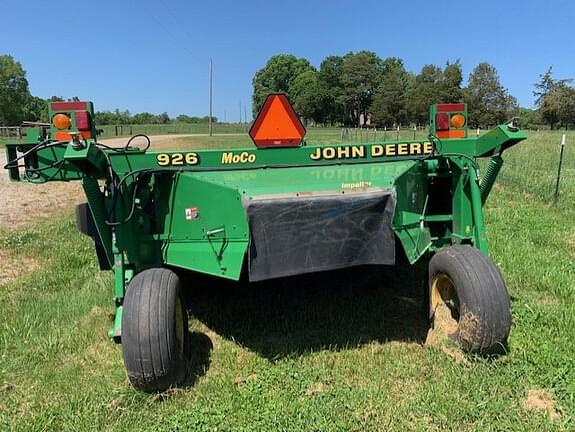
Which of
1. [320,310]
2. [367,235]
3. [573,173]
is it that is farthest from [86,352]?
[573,173]

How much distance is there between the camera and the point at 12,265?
6523 millimetres

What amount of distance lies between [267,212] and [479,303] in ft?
4.62

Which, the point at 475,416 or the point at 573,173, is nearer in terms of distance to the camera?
the point at 475,416

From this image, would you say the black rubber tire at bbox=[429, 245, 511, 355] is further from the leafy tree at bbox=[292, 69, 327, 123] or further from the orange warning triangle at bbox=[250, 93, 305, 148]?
the leafy tree at bbox=[292, 69, 327, 123]

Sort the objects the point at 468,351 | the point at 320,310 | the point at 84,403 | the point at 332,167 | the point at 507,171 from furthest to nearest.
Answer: the point at 507,171 → the point at 320,310 → the point at 332,167 → the point at 468,351 → the point at 84,403

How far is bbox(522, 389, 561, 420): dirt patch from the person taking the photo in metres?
3.01

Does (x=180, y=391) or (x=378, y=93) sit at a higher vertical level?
(x=378, y=93)

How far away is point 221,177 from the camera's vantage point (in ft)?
11.8

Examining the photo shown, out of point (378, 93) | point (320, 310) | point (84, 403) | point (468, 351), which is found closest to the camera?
point (84, 403)

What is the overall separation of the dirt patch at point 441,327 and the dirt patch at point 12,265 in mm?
4527

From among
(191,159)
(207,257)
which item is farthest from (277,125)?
(207,257)

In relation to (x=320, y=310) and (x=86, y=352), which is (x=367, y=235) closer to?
(x=320, y=310)

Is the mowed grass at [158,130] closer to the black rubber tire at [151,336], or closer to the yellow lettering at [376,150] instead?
the yellow lettering at [376,150]

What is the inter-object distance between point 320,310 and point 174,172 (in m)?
1.78
